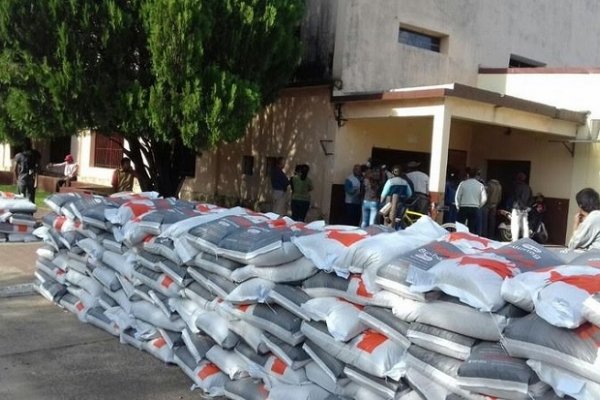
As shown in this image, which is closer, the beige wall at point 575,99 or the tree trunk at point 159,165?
the tree trunk at point 159,165

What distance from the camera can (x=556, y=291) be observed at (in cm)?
276

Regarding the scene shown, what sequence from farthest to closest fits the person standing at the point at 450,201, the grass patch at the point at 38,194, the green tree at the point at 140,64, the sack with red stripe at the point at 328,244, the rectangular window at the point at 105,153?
the rectangular window at the point at 105,153
the grass patch at the point at 38,194
the person standing at the point at 450,201
the green tree at the point at 140,64
the sack with red stripe at the point at 328,244

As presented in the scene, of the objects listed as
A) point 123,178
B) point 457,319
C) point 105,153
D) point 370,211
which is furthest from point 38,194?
point 457,319

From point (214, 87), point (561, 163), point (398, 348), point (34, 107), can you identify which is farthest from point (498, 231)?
point (398, 348)

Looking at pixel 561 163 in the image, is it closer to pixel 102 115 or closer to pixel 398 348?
pixel 102 115

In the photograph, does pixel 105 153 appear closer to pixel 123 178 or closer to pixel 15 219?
pixel 123 178

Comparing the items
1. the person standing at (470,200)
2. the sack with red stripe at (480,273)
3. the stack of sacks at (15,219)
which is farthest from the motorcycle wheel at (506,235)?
the sack with red stripe at (480,273)

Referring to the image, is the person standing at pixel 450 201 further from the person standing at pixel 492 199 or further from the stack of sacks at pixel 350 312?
the stack of sacks at pixel 350 312

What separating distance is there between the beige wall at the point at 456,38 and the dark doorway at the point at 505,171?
2257 millimetres

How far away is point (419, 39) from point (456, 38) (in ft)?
3.74

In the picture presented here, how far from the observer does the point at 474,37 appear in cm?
1642

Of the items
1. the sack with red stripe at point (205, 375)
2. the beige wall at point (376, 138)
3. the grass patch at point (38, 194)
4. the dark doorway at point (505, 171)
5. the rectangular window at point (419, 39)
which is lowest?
the grass patch at point (38, 194)

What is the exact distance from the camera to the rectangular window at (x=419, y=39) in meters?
15.1

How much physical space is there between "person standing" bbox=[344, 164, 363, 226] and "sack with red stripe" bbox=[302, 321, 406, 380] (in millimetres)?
9153
